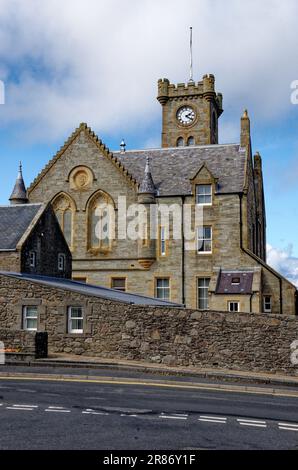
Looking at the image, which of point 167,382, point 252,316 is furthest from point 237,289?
point 167,382

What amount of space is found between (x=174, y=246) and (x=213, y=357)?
66.9 ft

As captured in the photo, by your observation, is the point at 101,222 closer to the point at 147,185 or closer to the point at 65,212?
the point at 65,212

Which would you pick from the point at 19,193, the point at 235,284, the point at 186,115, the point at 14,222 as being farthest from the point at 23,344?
the point at 186,115

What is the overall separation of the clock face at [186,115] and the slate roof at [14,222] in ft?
105

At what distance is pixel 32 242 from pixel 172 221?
1254 centimetres

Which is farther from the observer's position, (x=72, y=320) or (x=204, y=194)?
(x=204, y=194)

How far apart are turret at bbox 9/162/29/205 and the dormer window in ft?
44.7

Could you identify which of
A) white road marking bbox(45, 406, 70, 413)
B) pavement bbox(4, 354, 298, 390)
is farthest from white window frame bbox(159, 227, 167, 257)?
white road marking bbox(45, 406, 70, 413)

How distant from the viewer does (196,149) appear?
4788 cm

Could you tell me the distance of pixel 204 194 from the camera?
142 feet

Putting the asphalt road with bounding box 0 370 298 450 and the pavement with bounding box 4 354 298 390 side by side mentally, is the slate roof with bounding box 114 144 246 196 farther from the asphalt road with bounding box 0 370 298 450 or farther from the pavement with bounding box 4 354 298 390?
Result: the asphalt road with bounding box 0 370 298 450

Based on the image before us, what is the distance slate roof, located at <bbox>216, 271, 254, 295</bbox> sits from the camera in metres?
38.9
